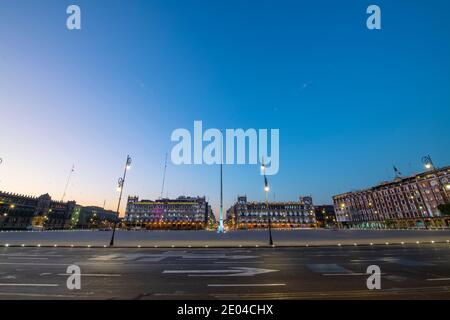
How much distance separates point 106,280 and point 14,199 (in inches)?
6528

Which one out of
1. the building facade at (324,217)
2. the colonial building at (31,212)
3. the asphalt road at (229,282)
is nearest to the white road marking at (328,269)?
the asphalt road at (229,282)

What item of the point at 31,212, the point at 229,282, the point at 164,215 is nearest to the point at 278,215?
the point at 164,215

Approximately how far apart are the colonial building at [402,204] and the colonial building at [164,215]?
314ft

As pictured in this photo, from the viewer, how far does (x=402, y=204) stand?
346ft

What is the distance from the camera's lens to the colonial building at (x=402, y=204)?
9031 cm

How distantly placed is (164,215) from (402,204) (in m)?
139

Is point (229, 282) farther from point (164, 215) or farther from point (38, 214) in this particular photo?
point (38, 214)

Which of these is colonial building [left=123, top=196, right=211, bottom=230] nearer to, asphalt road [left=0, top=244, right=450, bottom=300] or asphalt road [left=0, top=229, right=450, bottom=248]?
asphalt road [left=0, top=229, right=450, bottom=248]

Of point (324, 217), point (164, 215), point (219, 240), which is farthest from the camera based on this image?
point (324, 217)
